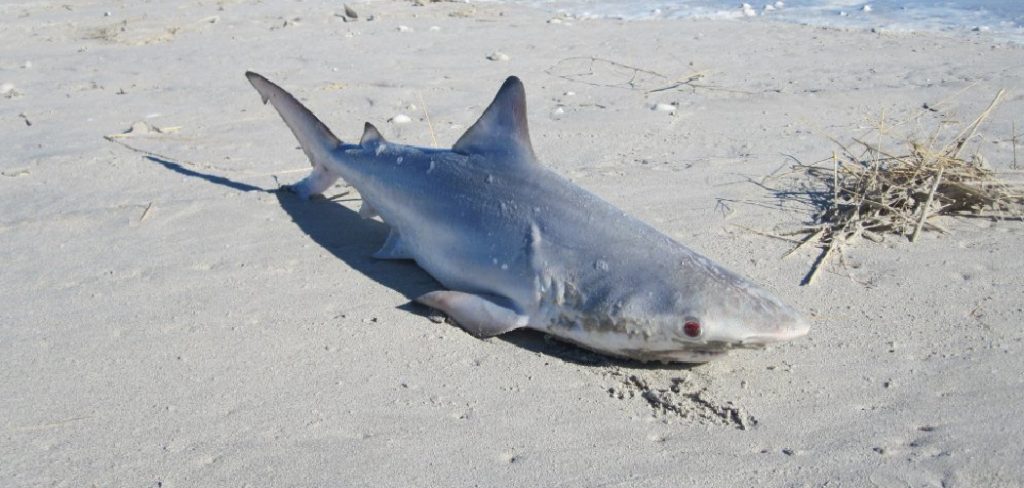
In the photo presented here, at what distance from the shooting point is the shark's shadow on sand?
3.80 meters

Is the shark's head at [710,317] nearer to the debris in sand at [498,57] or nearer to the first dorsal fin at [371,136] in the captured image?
the first dorsal fin at [371,136]

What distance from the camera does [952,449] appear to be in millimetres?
3051

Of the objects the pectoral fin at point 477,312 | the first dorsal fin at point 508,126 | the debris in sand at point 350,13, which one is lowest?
the debris in sand at point 350,13

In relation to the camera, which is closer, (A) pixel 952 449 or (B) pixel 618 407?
(A) pixel 952 449

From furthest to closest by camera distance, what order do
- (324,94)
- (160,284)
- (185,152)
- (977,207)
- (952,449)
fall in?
1. (324,94)
2. (185,152)
3. (977,207)
4. (160,284)
5. (952,449)

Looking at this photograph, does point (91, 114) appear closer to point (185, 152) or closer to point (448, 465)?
point (185, 152)

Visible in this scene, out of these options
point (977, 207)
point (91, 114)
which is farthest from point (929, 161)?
point (91, 114)

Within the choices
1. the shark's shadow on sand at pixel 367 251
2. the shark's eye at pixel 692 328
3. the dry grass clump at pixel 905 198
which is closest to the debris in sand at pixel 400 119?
the shark's shadow on sand at pixel 367 251

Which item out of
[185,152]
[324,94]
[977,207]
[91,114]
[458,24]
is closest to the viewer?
[977,207]

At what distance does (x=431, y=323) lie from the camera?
13.2 feet

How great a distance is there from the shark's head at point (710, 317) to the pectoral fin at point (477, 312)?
1.75 ft

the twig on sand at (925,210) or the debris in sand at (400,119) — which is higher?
the twig on sand at (925,210)

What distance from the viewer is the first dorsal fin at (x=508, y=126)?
13.9 feet

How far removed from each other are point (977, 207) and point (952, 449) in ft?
8.40
